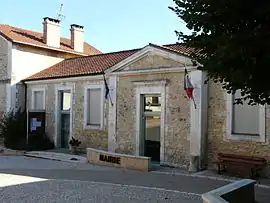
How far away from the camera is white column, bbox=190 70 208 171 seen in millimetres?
11797

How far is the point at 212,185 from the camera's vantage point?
9742 millimetres

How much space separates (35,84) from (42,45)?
9.58 feet

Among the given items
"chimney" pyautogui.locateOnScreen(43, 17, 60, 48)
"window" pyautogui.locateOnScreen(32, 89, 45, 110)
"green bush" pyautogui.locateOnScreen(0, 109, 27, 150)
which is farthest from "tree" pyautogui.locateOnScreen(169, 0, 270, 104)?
"chimney" pyautogui.locateOnScreen(43, 17, 60, 48)

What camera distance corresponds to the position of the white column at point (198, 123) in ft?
38.7

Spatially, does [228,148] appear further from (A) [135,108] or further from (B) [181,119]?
(A) [135,108]

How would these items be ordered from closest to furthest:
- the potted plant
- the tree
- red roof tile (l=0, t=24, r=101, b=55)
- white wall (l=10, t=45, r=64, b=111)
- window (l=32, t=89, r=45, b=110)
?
1. the tree
2. the potted plant
3. window (l=32, t=89, r=45, b=110)
4. white wall (l=10, t=45, r=64, b=111)
5. red roof tile (l=0, t=24, r=101, b=55)

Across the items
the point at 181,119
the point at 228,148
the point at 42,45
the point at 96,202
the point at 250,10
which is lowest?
the point at 96,202

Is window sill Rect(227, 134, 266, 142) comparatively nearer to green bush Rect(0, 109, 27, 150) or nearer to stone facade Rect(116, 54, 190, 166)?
stone facade Rect(116, 54, 190, 166)

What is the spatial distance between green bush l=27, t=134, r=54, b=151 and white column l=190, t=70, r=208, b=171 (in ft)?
28.3

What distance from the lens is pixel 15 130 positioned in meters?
18.4

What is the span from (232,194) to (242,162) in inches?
174

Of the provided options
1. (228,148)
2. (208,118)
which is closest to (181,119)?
(208,118)

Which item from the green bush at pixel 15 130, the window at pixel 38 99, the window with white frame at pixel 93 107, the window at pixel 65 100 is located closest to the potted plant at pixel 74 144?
the window with white frame at pixel 93 107

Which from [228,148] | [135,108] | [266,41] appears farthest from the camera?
[135,108]
